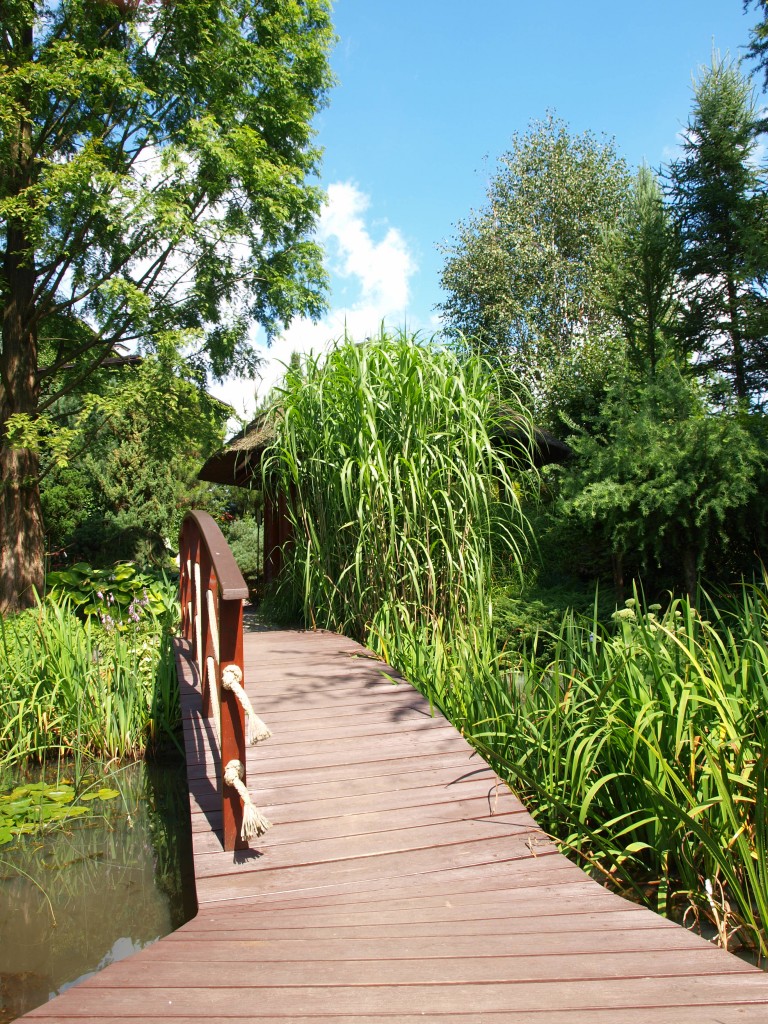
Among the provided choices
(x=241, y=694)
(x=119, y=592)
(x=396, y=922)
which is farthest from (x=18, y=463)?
(x=396, y=922)

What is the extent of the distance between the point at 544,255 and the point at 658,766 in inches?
802

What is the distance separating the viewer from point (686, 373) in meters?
8.23

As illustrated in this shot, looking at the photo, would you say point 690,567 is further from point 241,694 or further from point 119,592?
point 119,592

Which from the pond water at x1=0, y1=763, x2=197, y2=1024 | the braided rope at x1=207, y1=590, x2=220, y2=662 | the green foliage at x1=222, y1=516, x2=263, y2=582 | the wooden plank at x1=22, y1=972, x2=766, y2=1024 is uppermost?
the green foliage at x1=222, y1=516, x2=263, y2=582

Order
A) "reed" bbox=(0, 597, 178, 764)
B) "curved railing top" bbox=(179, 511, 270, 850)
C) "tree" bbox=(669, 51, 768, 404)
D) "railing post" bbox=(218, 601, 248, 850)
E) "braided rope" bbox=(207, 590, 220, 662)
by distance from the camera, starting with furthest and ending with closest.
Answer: "tree" bbox=(669, 51, 768, 404) → "reed" bbox=(0, 597, 178, 764) → "braided rope" bbox=(207, 590, 220, 662) → "railing post" bbox=(218, 601, 248, 850) → "curved railing top" bbox=(179, 511, 270, 850)

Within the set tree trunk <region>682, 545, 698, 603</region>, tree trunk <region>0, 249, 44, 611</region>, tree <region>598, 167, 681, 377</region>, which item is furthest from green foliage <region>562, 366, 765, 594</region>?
tree trunk <region>0, 249, 44, 611</region>

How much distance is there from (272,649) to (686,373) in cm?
584

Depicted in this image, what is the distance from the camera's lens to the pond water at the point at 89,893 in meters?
2.74

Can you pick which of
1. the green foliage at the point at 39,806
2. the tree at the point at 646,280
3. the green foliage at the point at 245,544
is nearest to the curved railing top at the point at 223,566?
the green foliage at the point at 39,806

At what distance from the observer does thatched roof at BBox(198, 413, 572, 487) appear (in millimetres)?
7559

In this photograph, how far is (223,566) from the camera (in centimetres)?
272

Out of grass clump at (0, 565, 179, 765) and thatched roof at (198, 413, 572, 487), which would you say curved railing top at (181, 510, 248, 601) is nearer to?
grass clump at (0, 565, 179, 765)

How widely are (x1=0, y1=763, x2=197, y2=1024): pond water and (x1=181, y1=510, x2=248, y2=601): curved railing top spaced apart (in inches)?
58.9

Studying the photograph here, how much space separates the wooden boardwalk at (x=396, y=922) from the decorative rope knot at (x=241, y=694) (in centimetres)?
36
